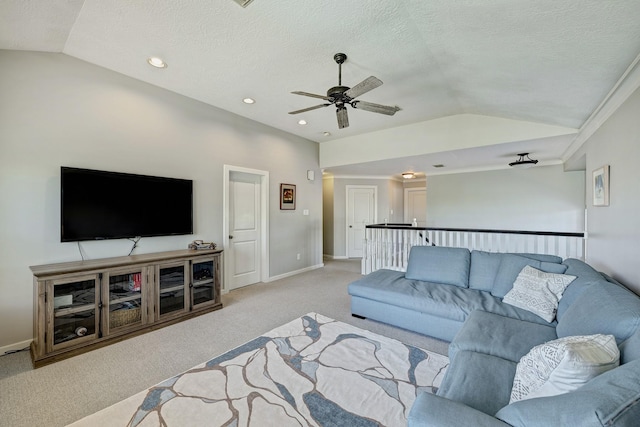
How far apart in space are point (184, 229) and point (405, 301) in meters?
2.97

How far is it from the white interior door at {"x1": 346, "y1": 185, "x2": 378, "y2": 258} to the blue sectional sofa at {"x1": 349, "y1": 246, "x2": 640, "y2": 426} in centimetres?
402

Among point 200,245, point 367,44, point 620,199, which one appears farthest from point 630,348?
point 200,245

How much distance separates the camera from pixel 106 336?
258 centimetres

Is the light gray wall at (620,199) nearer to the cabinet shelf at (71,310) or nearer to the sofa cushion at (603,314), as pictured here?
the sofa cushion at (603,314)

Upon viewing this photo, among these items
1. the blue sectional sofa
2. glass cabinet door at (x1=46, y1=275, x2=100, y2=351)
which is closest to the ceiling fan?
the blue sectional sofa

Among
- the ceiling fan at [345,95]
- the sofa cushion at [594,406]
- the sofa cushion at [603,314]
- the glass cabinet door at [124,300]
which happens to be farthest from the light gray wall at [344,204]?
the sofa cushion at [594,406]

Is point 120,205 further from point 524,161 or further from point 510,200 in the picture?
point 510,200

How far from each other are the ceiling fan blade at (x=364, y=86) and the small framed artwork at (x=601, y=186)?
8.01ft

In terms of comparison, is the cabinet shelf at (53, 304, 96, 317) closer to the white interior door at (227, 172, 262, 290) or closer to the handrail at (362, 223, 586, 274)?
the white interior door at (227, 172, 262, 290)

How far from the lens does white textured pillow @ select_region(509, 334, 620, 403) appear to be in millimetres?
966

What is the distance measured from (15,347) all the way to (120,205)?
156 centimetres

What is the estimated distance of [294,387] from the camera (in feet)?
6.37

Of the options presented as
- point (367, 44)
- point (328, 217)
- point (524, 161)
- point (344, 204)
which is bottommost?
point (328, 217)

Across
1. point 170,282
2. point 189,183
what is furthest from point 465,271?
point 189,183
